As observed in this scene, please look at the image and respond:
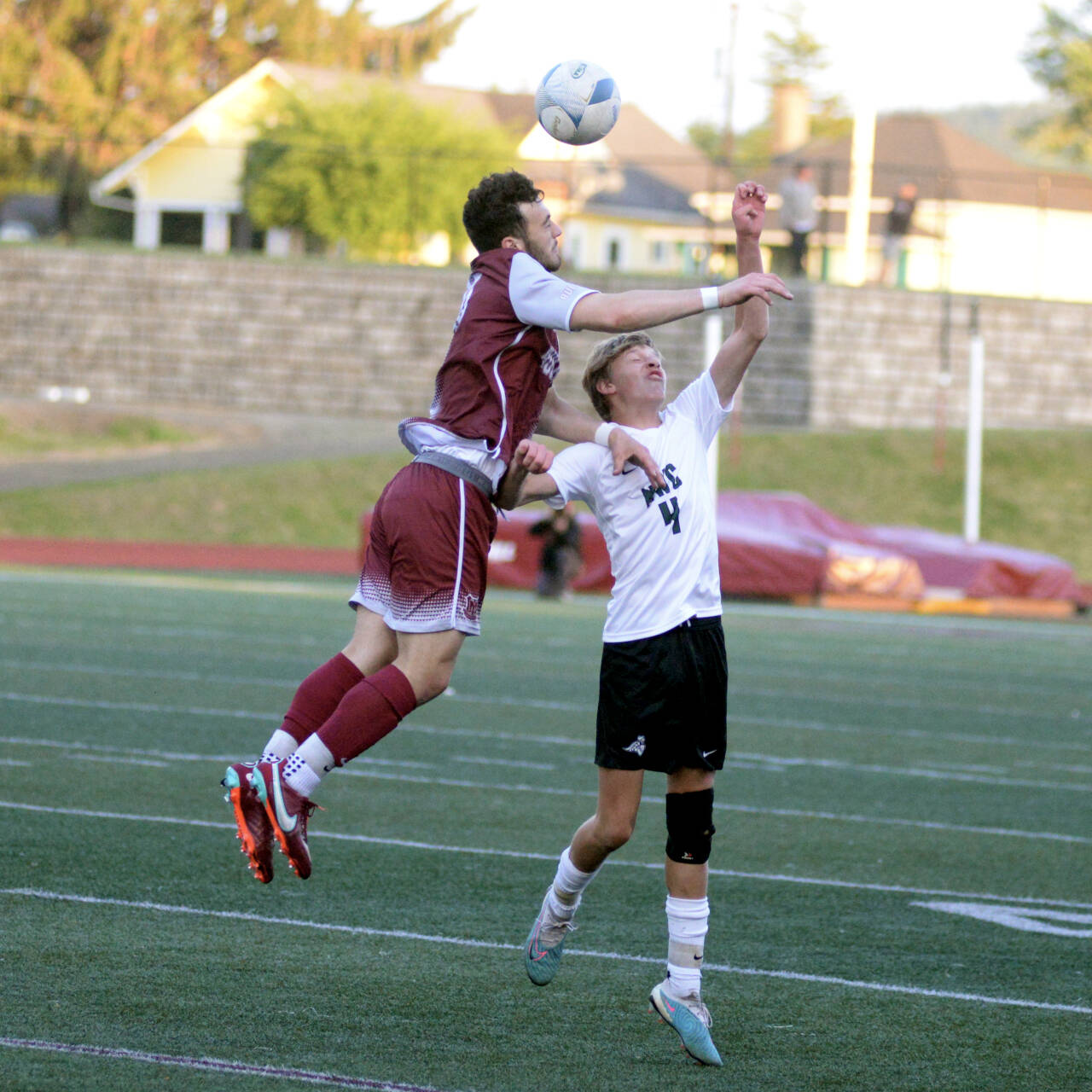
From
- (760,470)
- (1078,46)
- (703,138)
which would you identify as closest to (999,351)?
(760,470)

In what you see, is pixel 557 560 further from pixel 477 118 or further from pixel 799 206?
pixel 477 118

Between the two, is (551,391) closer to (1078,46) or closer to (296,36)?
(296,36)

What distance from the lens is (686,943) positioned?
Result: 4426 mm

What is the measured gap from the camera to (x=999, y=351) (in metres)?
31.2

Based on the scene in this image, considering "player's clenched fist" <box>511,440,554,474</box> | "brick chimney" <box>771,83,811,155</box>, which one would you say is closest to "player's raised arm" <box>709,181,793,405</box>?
"player's clenched fist" <box>511,440,554,474</box>

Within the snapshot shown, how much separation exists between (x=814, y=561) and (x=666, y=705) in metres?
17.4

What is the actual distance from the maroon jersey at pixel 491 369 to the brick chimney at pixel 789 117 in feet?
192

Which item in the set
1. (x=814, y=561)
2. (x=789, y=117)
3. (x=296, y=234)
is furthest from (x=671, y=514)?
(x=789, y=117)

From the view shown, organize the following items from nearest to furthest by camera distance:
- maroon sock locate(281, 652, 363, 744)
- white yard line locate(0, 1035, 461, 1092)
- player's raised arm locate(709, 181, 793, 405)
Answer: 1. white yard line locate(0, 1035, 461, 1092)
2. player's raised arm locate(709, 181, 793, 405)
3. maroon sock locate(281, 652, 363, 744)

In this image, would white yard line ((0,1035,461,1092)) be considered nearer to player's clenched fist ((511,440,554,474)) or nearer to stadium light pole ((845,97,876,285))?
player's clenched fist ((511,440,554,474))

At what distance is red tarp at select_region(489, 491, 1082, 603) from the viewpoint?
21.7m

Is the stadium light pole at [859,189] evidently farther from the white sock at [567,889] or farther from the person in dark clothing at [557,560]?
the white sock at [567,889]

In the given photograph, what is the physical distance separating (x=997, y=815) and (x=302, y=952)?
4.13 metres

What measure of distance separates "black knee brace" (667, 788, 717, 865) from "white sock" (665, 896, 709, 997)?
0.11 metres
